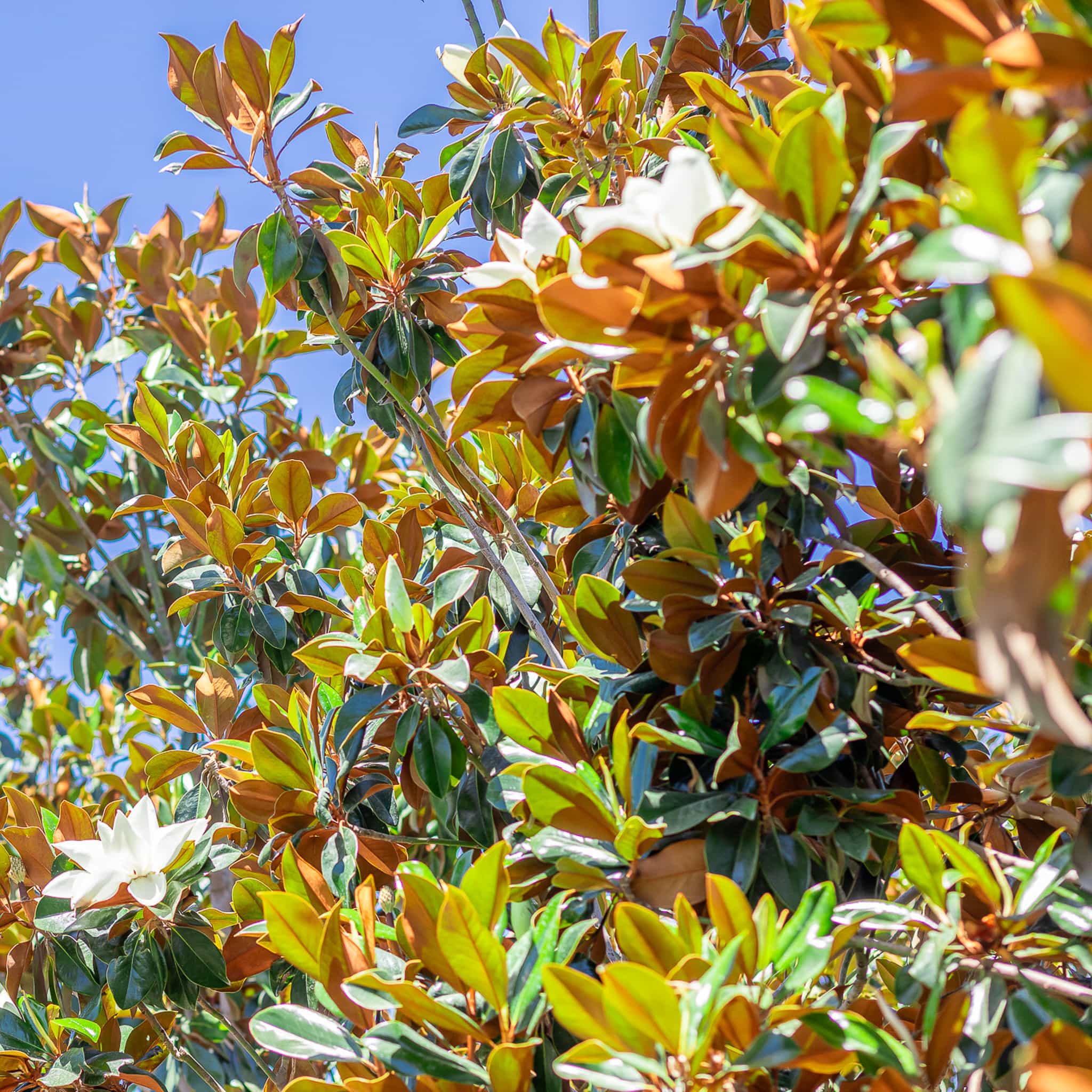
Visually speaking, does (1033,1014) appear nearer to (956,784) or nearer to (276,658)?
(956,784)

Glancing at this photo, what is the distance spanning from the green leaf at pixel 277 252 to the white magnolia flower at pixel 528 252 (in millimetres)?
547

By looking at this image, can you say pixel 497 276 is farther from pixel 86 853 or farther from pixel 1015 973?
pixel 86 853

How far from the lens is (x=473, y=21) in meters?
1.88

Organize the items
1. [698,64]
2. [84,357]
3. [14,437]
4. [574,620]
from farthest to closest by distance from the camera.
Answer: [84,357]
[14,437]
[698,64]
[574,620]

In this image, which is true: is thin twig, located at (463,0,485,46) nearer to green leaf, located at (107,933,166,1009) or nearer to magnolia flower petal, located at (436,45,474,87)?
magnolia flower petal, located at (436,45,474,87)

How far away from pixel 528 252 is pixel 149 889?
3.30 feet

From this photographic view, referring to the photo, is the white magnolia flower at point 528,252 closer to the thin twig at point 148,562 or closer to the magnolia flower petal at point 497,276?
the magnolia flower petal at point 497,276

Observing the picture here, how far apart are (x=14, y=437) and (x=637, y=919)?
2.64 meters

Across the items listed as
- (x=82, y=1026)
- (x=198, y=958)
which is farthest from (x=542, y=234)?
(x=82, y=1026)

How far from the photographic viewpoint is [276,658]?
67.9 inches

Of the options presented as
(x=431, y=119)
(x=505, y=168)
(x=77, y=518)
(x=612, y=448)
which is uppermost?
(x=431, y=119)

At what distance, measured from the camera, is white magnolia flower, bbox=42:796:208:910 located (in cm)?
130

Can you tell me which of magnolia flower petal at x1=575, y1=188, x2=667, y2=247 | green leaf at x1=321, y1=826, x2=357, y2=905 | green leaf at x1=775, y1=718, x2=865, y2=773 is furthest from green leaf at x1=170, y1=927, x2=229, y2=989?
magnolia flower petal at x1=575, y1=188, x2=667, y2=247

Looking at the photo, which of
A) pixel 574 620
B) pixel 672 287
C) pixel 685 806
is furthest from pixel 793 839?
pixel 672 287
